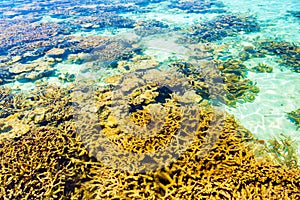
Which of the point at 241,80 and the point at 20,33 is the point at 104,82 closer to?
the point at 241,80

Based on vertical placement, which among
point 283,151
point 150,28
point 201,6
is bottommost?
point 283,151

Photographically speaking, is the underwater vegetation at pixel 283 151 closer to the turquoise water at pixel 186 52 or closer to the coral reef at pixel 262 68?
the turquoise water at pixel 186 52

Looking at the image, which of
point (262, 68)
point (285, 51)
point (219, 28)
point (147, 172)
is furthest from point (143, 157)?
point (219, 28)

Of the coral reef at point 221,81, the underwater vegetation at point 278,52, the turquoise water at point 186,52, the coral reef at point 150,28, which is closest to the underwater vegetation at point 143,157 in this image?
the coral reef at point 221,81

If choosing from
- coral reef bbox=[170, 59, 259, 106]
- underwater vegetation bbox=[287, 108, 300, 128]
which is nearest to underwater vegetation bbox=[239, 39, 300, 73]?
coral reef bbox=[170, 59, 259, 106]

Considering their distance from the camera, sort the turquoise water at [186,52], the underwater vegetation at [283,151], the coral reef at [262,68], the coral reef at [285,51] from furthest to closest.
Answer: the coral reef at [285,51] → the coral reef at [262,68] → the turquoise water at [186,52] → the underwater vegetation at [283,151]

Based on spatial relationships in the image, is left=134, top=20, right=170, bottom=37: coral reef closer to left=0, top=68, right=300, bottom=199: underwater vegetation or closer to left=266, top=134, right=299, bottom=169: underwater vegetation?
left=0, top=68, right=300, bottom=199: underwater vegetation

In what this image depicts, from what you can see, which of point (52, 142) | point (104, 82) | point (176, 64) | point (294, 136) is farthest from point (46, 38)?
point (294, 136)

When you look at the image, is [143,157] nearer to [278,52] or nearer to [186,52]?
[186,52]
